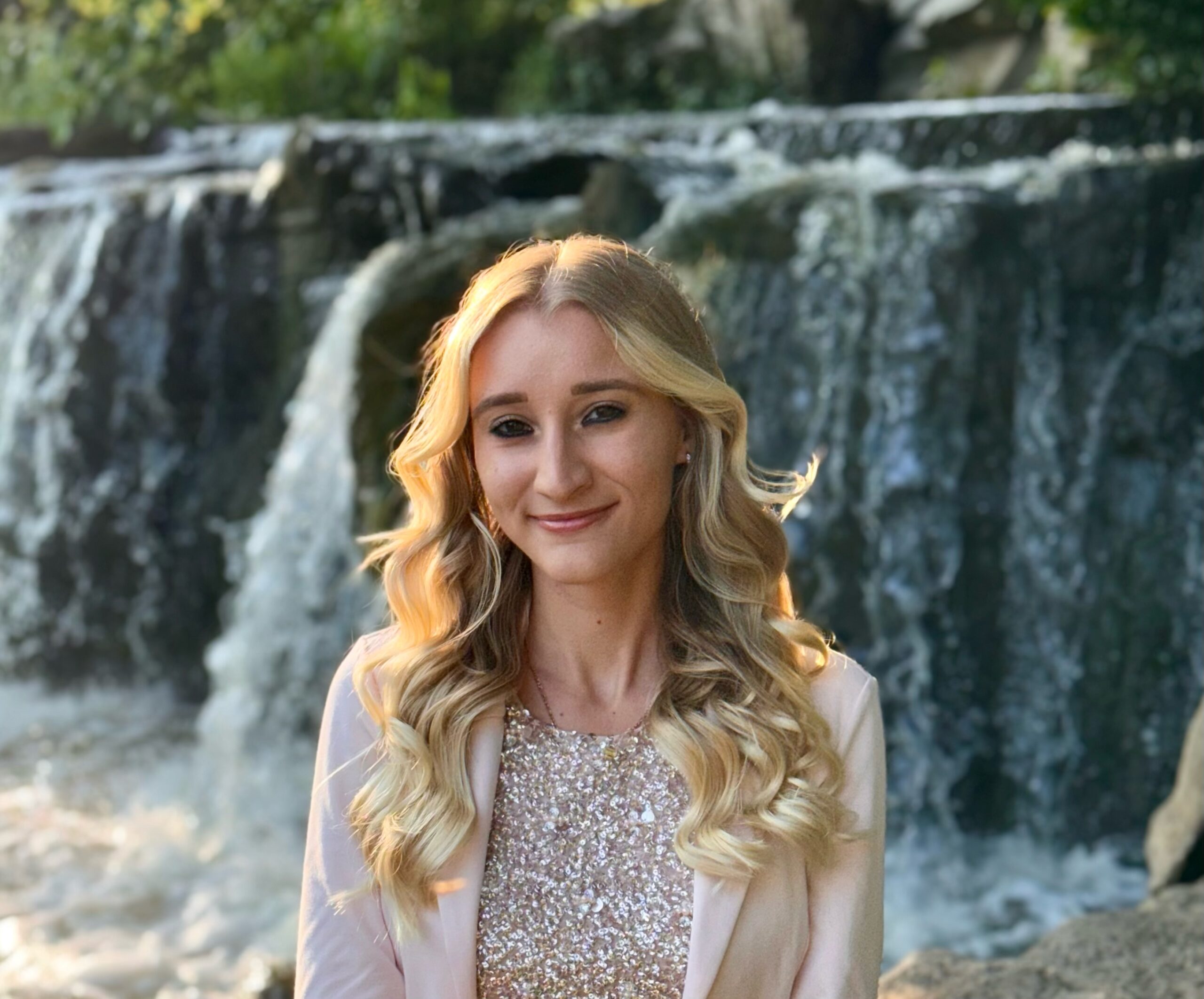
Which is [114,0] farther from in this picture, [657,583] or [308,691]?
[657,583]

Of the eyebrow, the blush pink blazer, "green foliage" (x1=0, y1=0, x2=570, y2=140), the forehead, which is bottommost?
the blush pink blazer

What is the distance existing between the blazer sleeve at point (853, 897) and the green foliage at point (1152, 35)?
22.8 feet

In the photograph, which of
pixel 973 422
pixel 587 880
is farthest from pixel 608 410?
pixel 973 422

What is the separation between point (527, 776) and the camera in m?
1.85

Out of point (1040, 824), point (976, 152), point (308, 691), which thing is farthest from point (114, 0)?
point (1040, 824)

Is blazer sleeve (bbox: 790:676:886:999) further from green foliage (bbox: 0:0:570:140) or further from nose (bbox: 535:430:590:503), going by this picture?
green foliage (bbox: 0:0:570:140)

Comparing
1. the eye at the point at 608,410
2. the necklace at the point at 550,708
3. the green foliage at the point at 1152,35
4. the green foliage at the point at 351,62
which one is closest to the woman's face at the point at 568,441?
the eye at the point at 608,410

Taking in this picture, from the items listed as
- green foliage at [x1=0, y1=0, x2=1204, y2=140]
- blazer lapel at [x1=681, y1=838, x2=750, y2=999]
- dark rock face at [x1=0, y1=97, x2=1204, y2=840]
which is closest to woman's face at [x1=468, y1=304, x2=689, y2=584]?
blazer lapel at [x1=681, y1=838, x2=750, y2=999]

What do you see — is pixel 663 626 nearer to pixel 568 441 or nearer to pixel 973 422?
pixel 568 441

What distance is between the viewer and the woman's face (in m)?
1.74

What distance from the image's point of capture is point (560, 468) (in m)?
1.73

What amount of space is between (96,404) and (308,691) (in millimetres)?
2547

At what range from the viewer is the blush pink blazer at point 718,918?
1.73 m

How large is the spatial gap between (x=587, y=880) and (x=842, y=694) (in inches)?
16.0
